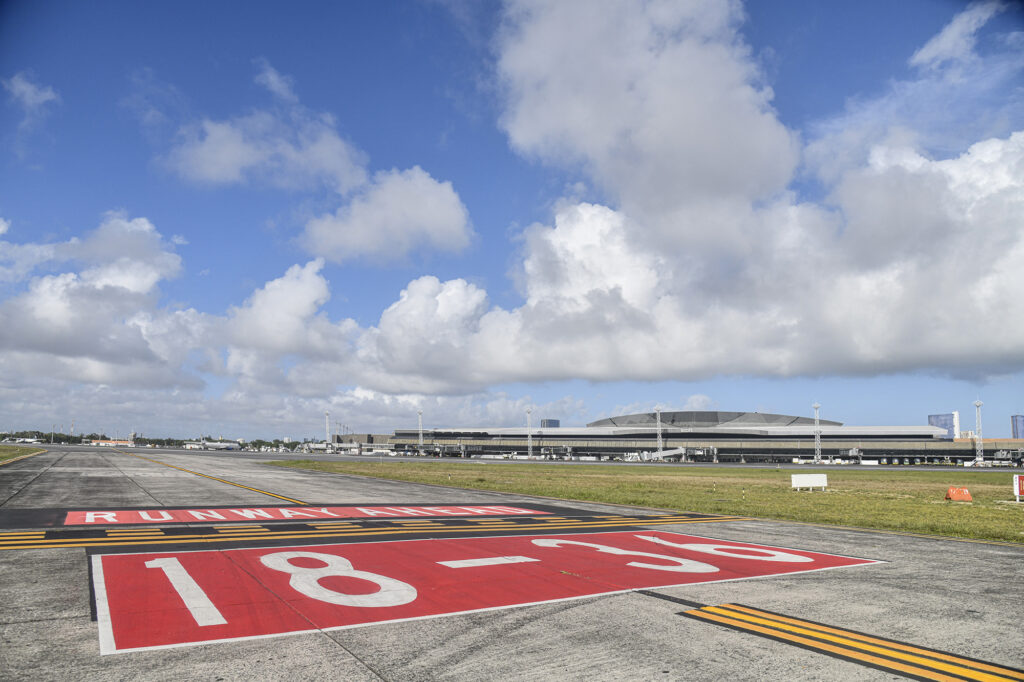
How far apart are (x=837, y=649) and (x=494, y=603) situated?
16.7ft

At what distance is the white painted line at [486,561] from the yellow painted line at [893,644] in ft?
16.9

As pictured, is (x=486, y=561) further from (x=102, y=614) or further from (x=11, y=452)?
(x=11, y=452)

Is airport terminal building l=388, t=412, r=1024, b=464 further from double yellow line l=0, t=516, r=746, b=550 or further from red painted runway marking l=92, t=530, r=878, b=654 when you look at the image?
red painted runway marking l=92, t=530, r=878, b=654

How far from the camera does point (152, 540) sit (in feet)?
54.3

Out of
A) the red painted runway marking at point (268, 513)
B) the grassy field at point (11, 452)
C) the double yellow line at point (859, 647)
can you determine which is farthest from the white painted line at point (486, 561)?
the grassy field at point (11, 452)

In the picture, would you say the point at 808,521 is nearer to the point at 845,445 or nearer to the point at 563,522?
the point at 563,522

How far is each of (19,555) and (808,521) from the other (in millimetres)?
24690

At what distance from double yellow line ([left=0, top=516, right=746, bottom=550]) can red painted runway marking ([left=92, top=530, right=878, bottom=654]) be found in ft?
6.41

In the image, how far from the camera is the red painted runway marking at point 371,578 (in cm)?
938

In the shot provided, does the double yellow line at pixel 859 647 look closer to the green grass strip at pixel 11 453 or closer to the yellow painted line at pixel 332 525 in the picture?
the yellow painted line at pixel 332 525

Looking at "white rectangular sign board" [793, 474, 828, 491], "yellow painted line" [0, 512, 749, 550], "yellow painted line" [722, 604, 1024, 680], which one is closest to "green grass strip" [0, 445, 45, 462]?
"yellow painted line" [0, 512, 749, 550]

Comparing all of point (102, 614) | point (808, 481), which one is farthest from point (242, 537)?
point (808, 481)

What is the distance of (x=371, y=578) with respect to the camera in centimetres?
1225

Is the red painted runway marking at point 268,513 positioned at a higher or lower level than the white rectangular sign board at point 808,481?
higher
